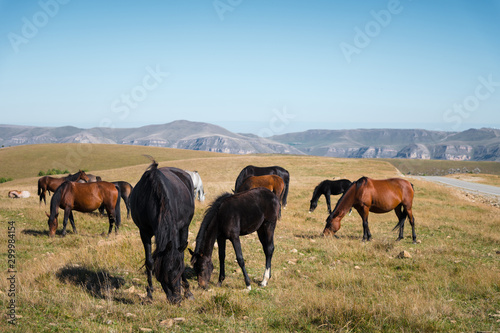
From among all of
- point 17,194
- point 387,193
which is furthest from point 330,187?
point 17,194

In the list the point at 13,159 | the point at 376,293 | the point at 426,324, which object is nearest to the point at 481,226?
the point at 376,293

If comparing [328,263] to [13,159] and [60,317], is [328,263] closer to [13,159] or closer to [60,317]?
[60,317]

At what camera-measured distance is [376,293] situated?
6250mm

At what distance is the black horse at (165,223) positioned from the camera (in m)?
5.43

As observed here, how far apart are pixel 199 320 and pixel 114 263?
3.77 meters

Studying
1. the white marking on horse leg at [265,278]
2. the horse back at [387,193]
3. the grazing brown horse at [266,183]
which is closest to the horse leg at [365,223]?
the horse back at [387,193]

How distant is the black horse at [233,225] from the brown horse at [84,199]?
22.5ft

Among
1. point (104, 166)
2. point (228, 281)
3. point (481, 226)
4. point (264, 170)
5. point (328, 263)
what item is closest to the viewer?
point (228, 281)

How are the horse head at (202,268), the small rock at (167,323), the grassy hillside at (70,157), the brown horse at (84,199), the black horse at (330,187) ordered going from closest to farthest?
the small rock at (167,323) < the horse head at (202,268) < the brown horse at (84,199) < the black horse at (330,187) < the grassy hillside at (70,157)

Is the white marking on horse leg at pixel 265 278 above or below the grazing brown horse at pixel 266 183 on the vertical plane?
below

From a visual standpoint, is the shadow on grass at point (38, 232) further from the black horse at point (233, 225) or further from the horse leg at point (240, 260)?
the horse leg at point (240, 260)

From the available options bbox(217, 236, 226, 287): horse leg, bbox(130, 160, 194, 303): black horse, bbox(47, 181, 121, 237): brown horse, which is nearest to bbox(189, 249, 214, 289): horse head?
bbox(217, 236, 226, 287): horse leg

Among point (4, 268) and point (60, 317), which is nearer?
point (60, 317)

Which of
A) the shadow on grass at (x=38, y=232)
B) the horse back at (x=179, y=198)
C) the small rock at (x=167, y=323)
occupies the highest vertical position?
the horse back at (x=179, y=198)
